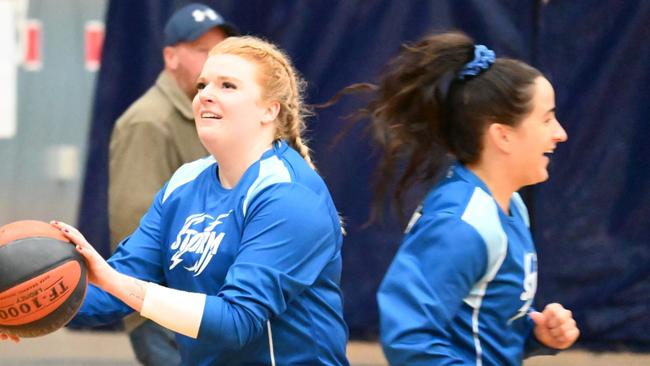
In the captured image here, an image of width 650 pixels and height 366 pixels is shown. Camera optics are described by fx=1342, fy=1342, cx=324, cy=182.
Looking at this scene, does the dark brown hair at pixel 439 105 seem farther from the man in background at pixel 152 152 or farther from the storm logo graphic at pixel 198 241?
the man in background at pixel 152 152

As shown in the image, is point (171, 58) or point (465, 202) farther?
point (171, 58)

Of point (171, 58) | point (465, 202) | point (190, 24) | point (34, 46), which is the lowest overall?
point (34, 46)

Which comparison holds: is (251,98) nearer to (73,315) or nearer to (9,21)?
(73,315)

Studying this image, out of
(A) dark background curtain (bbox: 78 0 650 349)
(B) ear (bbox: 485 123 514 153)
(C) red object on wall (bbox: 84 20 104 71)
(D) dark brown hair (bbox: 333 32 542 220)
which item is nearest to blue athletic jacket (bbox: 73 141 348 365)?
(D) dark brown hair (bbox: 333 32 542 220)

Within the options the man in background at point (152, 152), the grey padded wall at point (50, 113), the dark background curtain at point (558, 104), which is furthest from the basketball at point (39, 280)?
the grey padded wall at point (50, 113)

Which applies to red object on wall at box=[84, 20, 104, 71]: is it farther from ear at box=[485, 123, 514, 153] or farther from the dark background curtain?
ear at box=[485, 123, 514, 153]

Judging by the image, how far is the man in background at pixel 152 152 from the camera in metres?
5.46

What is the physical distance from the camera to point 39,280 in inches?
133

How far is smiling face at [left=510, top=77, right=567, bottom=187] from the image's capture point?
352 centimetres

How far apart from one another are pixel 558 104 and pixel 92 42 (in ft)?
8.01

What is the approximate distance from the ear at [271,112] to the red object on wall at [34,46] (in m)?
3.50

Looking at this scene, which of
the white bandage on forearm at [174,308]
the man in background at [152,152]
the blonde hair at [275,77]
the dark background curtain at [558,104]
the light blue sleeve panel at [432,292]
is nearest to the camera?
the light blue sleeve panel at [432,292]

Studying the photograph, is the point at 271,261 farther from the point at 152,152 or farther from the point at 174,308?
the point at 152,152

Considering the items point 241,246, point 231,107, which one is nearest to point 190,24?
point 231,107
